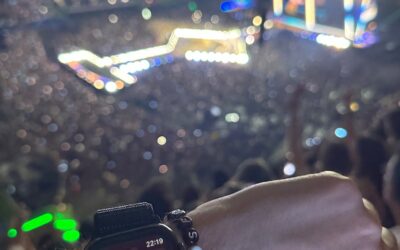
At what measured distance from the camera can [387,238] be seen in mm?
630

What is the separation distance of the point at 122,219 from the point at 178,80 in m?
4.05

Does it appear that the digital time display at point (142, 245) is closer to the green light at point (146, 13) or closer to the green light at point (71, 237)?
the green light at point (71, 237)

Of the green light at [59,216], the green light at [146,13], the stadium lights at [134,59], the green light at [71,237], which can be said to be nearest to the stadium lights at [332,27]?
the stadium lights at [134,59]

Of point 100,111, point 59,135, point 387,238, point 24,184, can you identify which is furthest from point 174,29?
point 387,238

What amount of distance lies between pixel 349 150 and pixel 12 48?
250cm

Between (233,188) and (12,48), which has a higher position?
(12,48)

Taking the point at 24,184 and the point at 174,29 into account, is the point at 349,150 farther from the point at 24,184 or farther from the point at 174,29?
the point at 174,29

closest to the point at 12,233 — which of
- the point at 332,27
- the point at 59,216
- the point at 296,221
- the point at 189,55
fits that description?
the point at 296,221

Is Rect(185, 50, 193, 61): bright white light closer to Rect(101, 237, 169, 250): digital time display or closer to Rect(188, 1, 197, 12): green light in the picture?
Rect(188, 1, 197, 12): green light

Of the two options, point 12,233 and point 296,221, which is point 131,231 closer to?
point 296,221

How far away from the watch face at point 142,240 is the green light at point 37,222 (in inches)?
33.4

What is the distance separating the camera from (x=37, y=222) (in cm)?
154

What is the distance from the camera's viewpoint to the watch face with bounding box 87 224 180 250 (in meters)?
0.51

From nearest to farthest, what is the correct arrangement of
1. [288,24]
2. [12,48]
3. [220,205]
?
[220,205] < [12,48] < [288,24]
